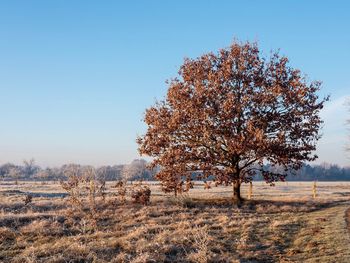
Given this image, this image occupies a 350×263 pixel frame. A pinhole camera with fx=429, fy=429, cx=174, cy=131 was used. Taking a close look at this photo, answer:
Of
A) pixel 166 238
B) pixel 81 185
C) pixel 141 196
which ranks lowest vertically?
pixel 166 238

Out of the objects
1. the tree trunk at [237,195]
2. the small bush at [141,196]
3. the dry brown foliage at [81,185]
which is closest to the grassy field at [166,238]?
the dry brown foliage at [81,185]

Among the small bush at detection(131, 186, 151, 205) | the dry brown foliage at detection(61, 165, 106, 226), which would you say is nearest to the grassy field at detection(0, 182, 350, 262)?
the dry brown foliage at detection(61, 165, 106, 226)

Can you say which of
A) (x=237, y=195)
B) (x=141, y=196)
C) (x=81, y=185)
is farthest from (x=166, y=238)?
(x=237, y=195)

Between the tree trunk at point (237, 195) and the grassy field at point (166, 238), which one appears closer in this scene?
the grassy field at point (166, 238)

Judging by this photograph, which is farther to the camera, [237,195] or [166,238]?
[237,195]

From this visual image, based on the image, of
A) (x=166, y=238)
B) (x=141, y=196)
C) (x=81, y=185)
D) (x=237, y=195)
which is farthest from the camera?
(x=237, y=195)

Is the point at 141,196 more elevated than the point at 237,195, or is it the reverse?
the point at 141,196

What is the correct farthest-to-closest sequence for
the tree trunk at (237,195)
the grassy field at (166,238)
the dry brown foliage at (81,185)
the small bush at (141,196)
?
the tree trunk at (237,195)
the small bush at (141,196)
the dry brown foliage at (81,185)
the grassy field at (166,238)

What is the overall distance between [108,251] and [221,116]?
16821 millimetres

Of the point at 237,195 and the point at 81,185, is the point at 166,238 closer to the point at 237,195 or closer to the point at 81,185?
the point at 81,185

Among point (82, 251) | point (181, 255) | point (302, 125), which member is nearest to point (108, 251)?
point (82, 251)

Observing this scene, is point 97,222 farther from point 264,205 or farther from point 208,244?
point 264,205

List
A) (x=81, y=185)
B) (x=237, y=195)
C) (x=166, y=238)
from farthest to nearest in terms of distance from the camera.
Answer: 1. (x=237, y=195)
2. (x=81, y=185)
3. (x=166, y=238)

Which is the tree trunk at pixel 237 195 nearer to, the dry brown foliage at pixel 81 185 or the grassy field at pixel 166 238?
the grassy field at pixel 166 238
